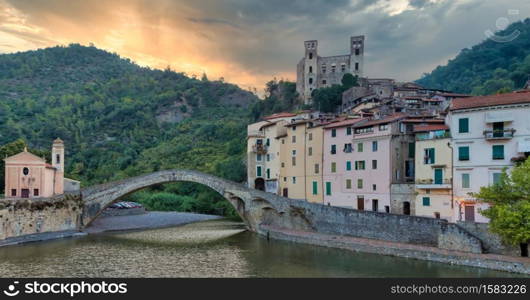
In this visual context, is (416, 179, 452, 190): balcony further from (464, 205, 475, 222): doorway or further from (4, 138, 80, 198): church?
(4, 138, 80, 198): church

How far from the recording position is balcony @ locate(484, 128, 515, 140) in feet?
81.8

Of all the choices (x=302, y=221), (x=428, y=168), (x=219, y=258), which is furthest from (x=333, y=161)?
(x=219, y=258)

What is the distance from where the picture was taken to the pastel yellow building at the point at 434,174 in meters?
Result: 27.2

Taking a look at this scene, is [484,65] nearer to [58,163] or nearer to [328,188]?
[328,188]

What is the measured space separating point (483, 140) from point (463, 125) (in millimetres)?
1358

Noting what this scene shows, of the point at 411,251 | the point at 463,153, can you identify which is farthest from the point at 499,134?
the point at 411,251

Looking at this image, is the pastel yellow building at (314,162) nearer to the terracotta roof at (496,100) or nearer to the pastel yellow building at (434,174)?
the pastel yellow building at (434,174)

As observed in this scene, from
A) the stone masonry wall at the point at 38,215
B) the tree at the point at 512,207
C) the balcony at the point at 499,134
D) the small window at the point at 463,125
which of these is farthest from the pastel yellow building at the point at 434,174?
the stone masonry wall at the point at 38,215

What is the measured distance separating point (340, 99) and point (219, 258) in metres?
37.1

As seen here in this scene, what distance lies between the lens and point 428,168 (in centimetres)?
2817

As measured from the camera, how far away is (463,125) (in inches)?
1046

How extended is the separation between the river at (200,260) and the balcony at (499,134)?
729 cm

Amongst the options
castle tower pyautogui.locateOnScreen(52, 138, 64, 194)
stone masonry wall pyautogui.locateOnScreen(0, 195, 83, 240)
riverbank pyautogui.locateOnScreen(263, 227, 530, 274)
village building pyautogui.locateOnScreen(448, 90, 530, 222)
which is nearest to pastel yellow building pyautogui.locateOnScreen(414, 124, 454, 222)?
village building pyautogui.locateOnScreen(448, 90, 530, 222)

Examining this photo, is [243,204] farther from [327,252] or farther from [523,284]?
[523,284]
